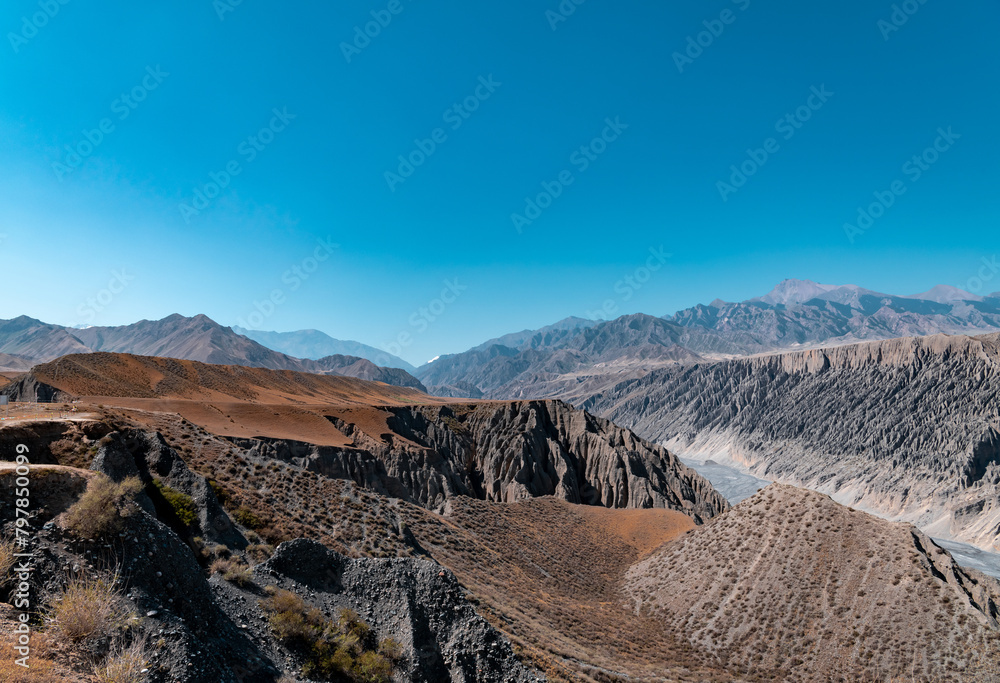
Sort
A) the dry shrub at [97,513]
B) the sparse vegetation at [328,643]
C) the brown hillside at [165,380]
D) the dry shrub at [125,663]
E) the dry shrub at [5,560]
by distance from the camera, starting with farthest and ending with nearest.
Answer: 1. the brown hillside at [165,380]
2. the sparse vegetation at [328,643]
3. the dry shrub at [97,513]
4. the dry shrub at [5,560]
5. the dry shrub at [125,663]

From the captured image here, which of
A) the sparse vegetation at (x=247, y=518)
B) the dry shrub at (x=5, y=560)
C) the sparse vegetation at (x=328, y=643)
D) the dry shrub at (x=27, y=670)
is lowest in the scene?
the sparse vegetation at (x=328, y=643)

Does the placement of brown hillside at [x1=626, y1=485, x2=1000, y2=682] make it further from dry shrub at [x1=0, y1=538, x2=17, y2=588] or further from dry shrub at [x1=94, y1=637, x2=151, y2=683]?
dry shrub at [x1=0, y1=538, x2=17, y2=588]

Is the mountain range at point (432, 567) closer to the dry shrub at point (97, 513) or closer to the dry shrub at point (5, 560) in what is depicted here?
the dry shrub at point (97, 513)

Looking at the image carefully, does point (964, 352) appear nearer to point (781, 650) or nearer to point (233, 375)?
point (781, 650)

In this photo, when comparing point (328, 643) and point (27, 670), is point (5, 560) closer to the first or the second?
point (27, 670)

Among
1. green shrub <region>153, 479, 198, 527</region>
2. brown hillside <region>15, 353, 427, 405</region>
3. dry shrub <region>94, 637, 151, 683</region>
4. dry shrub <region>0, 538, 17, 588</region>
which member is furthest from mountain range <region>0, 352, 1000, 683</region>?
brown hillside <region>15, 353, 427, 405</region>

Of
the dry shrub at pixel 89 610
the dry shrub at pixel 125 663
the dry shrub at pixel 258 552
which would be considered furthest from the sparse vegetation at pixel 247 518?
the dry shrub at pixel 125 663

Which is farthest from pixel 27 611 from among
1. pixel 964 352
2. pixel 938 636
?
pixel 964 352

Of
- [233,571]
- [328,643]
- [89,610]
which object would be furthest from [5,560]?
[328,643]
